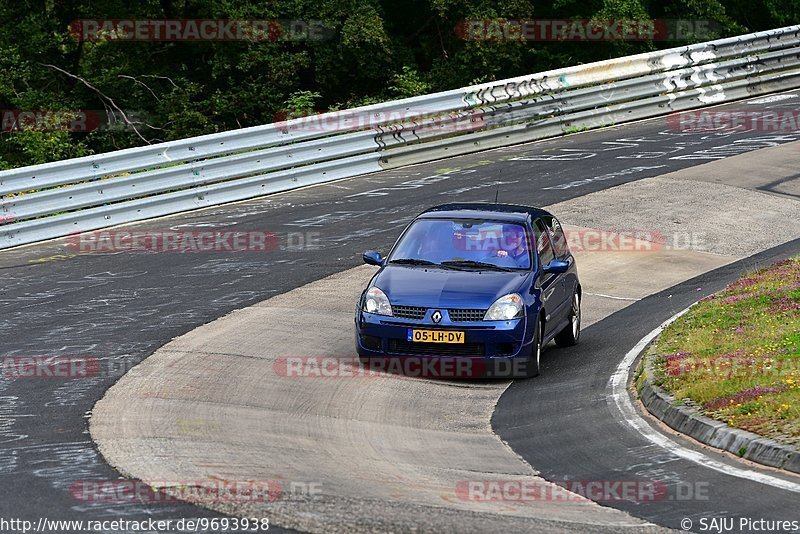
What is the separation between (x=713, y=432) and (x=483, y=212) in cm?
494

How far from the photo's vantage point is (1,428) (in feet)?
31.1

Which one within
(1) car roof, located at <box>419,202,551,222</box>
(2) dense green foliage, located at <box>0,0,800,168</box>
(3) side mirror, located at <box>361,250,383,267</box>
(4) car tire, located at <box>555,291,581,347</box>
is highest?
(2) dense green foliage, located at <box>0,0,800,168</box>

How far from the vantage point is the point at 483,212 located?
1374 centimetres

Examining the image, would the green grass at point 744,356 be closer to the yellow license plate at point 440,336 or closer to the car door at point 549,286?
the car door at point 549,286

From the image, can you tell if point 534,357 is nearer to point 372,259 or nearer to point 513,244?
point 513,244

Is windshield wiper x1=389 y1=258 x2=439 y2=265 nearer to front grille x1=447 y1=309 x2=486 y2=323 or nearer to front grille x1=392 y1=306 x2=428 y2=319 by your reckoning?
front grille x1=392 y1=306 x2=428 y2=319

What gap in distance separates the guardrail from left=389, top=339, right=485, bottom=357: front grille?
808 centimetres

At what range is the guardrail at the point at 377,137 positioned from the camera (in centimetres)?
1841

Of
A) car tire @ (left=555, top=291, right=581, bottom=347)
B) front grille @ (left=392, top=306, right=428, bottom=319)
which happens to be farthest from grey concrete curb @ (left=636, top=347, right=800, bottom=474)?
car tire @ (left=555, top=291, right=581, bottom=347)

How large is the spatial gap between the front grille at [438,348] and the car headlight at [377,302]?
328mm

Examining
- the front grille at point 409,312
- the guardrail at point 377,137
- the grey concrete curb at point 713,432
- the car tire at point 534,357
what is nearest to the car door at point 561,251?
the car tire at point 534,357

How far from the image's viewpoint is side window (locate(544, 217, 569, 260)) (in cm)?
1408

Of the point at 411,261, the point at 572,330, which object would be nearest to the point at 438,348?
the point at 411,261

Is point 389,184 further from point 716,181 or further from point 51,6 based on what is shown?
point 51,6
